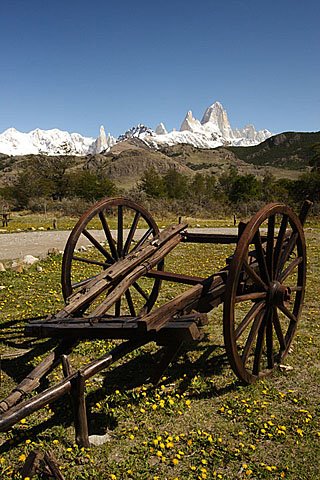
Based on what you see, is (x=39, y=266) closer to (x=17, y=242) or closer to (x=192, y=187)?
(x=17, y=242)

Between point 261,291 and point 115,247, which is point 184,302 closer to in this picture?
point 261,291

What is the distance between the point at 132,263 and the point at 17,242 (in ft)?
40.8

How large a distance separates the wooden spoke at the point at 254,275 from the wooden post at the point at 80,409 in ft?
5.50

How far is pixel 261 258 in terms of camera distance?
401cm

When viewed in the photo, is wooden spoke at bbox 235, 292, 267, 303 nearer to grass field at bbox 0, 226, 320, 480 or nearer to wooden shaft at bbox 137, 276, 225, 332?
wooden shaft at bbox 137, 276, 225, 332

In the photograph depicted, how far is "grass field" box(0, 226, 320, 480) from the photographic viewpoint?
306 cm

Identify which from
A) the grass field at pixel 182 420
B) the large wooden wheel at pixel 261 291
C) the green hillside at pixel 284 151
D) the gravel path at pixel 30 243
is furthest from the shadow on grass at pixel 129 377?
the green hillside at pixel 284 151

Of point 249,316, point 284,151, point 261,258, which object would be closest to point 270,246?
point 261,258

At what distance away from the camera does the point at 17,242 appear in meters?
15.8

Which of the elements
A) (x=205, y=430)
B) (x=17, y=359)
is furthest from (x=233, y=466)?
(x=17, y=359)

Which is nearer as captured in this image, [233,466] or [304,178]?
[233,466]

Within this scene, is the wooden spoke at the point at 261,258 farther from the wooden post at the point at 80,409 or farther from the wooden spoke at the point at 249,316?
the wooden post at the point at 80,409

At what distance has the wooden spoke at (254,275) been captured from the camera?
145 inches

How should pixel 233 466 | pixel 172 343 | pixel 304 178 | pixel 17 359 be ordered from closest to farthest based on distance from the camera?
pixel 233 466 < pixel 172 343 < pixel 17 359 < pixel 304 178
